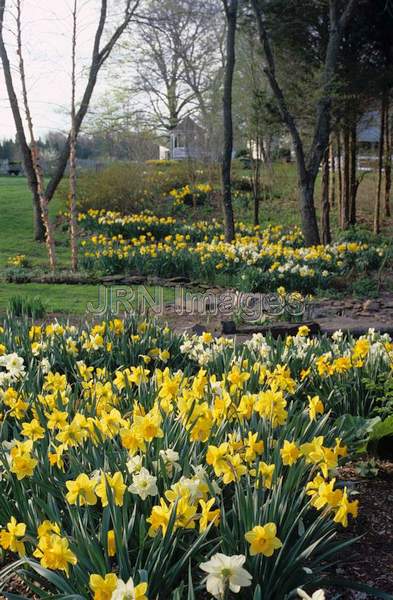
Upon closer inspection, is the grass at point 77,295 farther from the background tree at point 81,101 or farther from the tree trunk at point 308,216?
the background tree at point 81,101

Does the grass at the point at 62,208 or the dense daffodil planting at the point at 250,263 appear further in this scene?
the grass at the point at 62,208

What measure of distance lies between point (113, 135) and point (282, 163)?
10217mm

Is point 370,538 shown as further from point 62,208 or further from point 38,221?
point 62,208

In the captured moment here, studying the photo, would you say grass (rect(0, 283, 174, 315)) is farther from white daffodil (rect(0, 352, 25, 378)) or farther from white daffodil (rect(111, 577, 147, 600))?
white daffodil (rect(111, 577, 147, 600))

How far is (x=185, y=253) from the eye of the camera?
34.2 feet

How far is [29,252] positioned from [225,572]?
13.2 m

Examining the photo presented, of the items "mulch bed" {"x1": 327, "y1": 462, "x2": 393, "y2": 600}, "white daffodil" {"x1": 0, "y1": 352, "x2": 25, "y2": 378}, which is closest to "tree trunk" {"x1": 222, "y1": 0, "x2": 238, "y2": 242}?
"white daffodil" {"x1": 0, "y1": 352, "x2": 25, "y2": 378}

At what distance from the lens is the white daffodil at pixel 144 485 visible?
198cm

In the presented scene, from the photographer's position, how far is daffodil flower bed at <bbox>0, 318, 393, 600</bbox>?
1.80 meters

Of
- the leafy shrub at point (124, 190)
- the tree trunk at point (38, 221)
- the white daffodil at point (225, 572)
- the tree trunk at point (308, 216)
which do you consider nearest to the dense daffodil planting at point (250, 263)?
the tree trunk at point (308, 216)

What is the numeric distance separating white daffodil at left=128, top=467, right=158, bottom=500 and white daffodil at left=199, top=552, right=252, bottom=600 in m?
0.46

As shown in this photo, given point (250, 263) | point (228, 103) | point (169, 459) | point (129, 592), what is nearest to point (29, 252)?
point (228, 103)

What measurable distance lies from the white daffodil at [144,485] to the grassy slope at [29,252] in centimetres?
571

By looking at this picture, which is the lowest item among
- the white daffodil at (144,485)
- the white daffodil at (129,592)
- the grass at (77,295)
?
the grass at (77,295)
